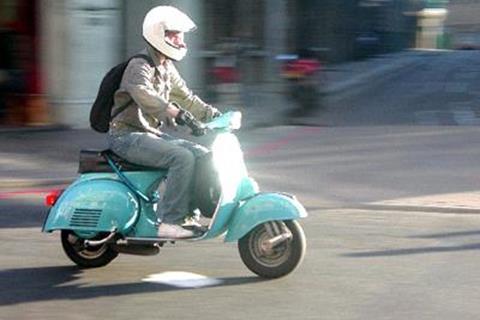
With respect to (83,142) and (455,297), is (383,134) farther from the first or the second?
(455,297)

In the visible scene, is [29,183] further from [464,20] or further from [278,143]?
[464,20]

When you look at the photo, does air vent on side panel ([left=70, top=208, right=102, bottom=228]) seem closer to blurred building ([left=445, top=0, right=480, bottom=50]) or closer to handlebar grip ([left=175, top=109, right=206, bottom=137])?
handlebar grip ([left=175, top=109, right=206, bottom=137])

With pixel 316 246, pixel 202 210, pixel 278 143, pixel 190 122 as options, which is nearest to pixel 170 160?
pixel 190 122

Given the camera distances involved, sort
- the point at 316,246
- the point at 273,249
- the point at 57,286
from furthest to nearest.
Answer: the point at 316,246, the point at 273,249, the point at 57,286

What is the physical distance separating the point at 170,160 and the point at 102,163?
0.56 m

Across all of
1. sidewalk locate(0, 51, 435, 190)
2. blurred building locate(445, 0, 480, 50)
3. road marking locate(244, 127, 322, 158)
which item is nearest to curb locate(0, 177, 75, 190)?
sidewalk locate(0, 51, 435, 190)

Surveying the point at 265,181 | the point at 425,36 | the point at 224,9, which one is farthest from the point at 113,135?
the point at 425,36

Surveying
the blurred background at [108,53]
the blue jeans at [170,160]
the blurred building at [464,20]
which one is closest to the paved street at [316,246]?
the blue jeans at [170,160]

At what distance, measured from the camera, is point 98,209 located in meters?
7.36

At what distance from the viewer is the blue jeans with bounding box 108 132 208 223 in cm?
718

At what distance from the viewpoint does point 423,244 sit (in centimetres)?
849

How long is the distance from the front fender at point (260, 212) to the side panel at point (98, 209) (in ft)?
2.24

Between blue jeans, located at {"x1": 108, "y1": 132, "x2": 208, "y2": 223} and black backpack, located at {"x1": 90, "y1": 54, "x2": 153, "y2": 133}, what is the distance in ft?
0.54

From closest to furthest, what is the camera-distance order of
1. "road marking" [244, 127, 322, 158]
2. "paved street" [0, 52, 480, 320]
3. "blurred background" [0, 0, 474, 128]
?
1. "paved street" [0, 52, 480, 320]
2. "road marking" [244, 127, 322, 158]
3. "blurred background" [0, 0, 474, 128]
